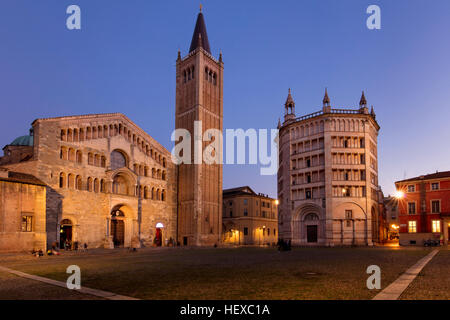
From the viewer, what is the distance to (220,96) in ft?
214

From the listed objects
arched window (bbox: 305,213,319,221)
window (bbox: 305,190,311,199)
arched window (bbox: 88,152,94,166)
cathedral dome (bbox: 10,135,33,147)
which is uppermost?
cathedral dome (bbox: 10,135,33,147)

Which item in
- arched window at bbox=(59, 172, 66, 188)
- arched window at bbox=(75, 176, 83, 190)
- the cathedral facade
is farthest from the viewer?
arched window at bbox=(75, 176, 83, 190)

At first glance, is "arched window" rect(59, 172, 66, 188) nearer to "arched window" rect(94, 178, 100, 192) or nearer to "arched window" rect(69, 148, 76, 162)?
"arched window" rect(69, 148, 76, 162)

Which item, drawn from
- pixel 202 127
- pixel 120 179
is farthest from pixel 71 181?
pixel 202 127

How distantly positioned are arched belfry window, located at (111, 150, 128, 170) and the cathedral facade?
0.18 m

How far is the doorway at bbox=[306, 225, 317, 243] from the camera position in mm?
60781

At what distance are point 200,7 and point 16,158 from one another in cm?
4250

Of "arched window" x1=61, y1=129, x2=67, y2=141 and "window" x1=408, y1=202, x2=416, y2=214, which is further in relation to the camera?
"window" x1=408, y1=202, x2=416, y2=214

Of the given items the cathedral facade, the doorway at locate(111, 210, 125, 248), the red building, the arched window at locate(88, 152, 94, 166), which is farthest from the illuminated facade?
the arched window at locate(88, 152, 94, 166)

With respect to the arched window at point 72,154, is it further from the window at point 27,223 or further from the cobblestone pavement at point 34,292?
the cobblestone pavement at point 34,292

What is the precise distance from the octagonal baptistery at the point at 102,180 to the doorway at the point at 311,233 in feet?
74.1

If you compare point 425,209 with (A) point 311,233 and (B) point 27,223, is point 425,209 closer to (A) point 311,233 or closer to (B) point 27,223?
(A) point 311,233
